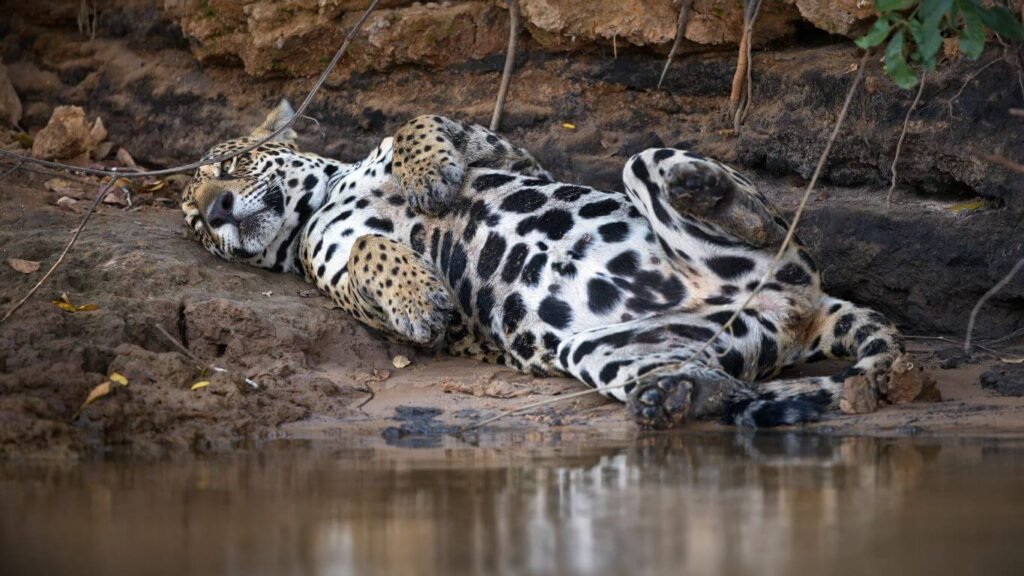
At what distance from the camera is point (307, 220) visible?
277 inches

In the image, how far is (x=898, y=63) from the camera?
4602 millimetres

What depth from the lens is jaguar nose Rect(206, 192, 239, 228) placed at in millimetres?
6848

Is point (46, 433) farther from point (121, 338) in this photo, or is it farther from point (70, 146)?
point (70, 146)

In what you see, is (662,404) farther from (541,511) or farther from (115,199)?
(115,199)

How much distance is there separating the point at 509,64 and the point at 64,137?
293 centimetres

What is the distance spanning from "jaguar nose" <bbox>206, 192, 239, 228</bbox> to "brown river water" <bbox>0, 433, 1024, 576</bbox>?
2.63m

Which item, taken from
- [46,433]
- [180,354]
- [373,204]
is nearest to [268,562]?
[46,433]

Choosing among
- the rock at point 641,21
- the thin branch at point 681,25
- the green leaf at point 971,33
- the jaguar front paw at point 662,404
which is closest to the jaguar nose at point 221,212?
the rock at point 641,21

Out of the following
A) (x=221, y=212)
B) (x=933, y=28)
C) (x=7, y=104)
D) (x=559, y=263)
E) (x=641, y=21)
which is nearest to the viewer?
(x=933, y=28)

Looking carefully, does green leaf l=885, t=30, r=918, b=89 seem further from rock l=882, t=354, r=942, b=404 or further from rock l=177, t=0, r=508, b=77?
rock l=177, t=0, r=508, b=77

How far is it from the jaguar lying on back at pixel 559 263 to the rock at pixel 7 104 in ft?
7.34

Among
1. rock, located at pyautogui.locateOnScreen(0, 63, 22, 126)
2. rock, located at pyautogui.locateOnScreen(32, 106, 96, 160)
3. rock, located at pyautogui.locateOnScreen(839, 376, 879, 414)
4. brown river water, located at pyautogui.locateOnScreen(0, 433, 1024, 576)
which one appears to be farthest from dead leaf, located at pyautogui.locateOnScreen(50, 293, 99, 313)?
rock, located at pyautogui.locateOnScreen(839, 376, 879, 414)

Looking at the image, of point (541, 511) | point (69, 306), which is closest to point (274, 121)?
point (69, 306)

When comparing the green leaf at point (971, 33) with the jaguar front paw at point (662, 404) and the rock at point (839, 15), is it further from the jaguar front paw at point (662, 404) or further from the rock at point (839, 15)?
the rock at point (839, 15)
